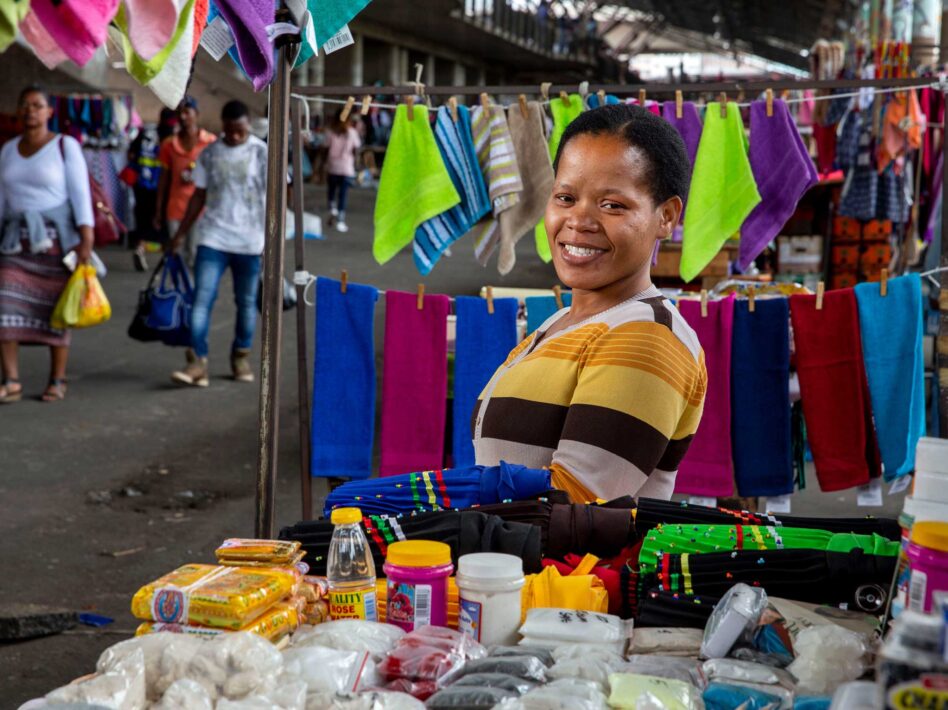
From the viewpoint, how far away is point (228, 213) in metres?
8.12

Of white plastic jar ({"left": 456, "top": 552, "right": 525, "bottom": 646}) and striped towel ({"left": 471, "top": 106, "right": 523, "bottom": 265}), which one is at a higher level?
striped towel ({"left": 471, "top": 106, "right": 523, "bottom": 265})

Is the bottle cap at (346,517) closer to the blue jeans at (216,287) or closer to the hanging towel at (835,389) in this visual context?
the hanging towel at (835,389)

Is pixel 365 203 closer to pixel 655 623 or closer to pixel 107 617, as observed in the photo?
pixel 107 617

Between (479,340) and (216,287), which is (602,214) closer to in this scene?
(479,340)

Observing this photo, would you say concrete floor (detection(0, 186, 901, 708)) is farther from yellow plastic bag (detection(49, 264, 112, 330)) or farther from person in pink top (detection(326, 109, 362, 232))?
person in pink top (detection(326, 109, 362, 232))

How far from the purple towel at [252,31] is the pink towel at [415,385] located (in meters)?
1.96

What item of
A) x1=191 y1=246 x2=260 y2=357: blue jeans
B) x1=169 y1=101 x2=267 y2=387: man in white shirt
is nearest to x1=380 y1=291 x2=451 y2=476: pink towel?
x1=169 y1=101 x2=267 y2=387: man in white shirt

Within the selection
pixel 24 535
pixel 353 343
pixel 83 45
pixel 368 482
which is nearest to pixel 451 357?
pixel 353 343

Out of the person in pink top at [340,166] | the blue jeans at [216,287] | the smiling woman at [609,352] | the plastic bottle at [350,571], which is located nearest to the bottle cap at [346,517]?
the plastic bottle at [350,571]

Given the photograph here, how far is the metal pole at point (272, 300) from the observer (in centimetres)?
286

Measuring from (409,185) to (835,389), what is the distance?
1.72 m

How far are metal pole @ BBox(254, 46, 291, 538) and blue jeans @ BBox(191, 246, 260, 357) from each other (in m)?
5.51

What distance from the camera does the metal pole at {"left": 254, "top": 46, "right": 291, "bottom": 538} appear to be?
2857 mm

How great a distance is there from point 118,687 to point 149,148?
13988mm
